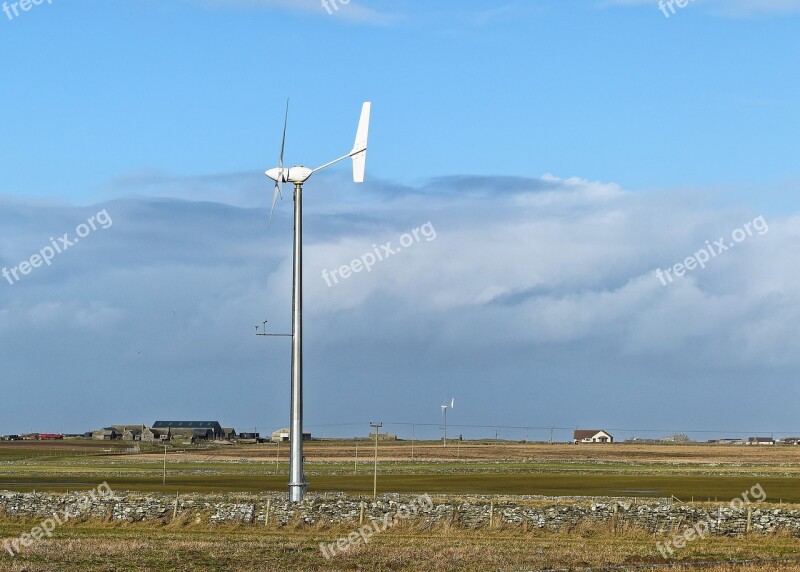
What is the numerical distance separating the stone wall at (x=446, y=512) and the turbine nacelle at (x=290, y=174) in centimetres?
1606

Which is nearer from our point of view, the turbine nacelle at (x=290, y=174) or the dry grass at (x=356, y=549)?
the dry grass at (x=356, y=549)

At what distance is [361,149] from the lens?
57156 millimetres

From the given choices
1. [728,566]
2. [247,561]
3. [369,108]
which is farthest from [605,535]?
[369,108]

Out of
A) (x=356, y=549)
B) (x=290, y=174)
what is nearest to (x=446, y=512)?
(x=356, y=549)

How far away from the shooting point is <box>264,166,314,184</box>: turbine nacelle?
58.6m

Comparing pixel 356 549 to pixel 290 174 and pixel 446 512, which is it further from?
pixel 290 174

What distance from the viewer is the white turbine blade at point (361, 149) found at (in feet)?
187

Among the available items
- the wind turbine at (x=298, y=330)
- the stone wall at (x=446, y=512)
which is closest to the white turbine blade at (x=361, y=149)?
the wind turbine at (x=298, y=330)

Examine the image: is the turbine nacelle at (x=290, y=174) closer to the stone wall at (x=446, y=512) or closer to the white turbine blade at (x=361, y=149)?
the white turbine blade at (x=361, y=149)

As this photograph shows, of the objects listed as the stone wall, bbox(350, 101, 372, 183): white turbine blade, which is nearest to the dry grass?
the stone wall

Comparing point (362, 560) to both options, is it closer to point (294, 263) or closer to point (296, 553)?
point (296, 553)

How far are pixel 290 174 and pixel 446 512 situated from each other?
18.6 m

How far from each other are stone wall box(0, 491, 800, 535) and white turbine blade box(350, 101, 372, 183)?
1622 centimetres

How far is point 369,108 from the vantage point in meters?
56.8
